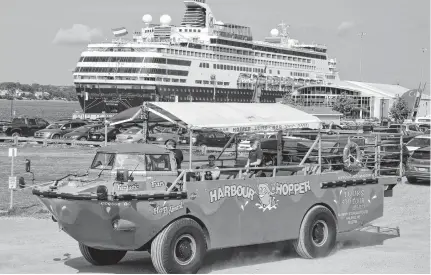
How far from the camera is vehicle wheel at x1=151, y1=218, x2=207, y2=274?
1066 cm

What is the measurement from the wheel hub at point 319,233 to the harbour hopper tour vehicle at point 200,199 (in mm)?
17

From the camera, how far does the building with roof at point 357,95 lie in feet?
381

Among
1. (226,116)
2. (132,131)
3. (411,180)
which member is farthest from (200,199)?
(132,131)

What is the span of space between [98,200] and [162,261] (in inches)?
49.0

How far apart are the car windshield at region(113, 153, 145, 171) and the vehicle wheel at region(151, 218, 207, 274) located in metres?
1.09

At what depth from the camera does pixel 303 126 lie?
13109 mm

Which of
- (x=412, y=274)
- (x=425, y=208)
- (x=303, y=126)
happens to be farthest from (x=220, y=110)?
(x=425, y=208)

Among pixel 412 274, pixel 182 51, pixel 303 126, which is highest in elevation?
pixel 182 51

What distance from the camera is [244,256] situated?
12.9 meters

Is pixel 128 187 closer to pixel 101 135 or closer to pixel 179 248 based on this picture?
pixel 179 248

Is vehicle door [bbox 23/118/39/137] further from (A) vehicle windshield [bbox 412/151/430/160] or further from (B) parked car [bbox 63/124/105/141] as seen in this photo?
(A) vehicle windshield [bbox 412/151/430/160]

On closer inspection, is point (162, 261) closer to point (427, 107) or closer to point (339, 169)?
point (339, 169)

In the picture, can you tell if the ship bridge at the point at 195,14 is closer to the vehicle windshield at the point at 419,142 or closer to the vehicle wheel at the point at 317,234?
the vehicle windshield at the point at 419,142

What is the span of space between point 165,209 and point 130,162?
1.12m
